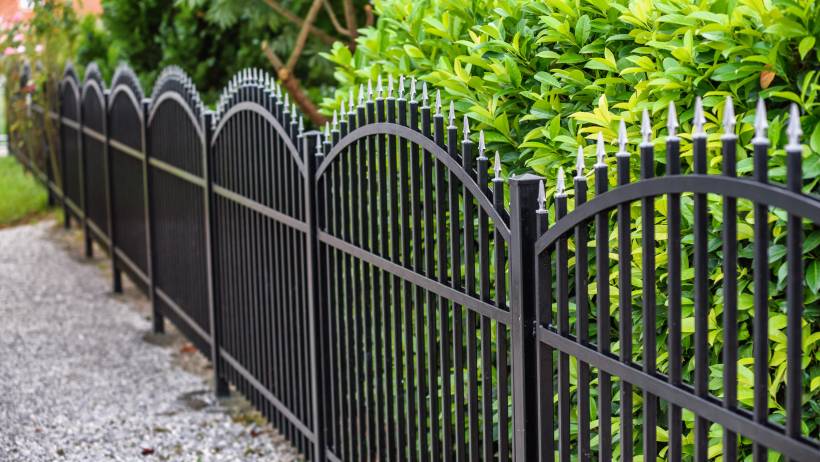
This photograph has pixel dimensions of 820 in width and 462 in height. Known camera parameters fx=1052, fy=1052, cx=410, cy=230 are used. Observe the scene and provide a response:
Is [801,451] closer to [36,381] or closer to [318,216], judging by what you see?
[318,216]

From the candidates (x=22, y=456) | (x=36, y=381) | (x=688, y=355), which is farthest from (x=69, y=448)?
(x=688, y=355)

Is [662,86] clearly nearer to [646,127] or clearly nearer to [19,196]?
[646,127]

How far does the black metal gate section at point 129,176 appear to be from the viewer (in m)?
7.82

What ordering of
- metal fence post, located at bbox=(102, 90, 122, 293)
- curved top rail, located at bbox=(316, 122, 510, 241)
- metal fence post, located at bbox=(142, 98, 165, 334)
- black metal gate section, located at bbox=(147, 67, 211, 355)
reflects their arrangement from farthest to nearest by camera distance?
metal fence post, located at bbox=(102, 90, 122, 293) < metal fence post, located at bbox=(142, 98, 165, 334) < black metal gate section, located at bbox=(147, 67, 211, 355) < curved top rail, located at bbox=(316, 122, 510, 241)

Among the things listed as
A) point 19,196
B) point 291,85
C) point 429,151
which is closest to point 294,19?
point 291,85

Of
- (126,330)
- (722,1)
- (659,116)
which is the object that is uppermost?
(722,1)

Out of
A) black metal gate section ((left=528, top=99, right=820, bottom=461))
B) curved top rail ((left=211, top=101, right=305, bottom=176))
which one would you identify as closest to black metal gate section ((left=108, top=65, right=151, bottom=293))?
curved top rail ((left=211, top=101, right=305, bottom=176))

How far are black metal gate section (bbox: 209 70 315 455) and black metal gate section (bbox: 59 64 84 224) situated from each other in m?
4.92

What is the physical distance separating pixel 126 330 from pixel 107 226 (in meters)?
1.95

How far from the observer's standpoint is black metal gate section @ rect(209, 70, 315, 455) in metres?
4.69

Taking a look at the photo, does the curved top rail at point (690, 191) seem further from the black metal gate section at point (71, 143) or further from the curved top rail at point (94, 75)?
the black metal gate section at point (71, 143)

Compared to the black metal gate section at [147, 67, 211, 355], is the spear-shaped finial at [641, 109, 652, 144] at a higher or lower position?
higher

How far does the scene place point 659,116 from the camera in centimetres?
277

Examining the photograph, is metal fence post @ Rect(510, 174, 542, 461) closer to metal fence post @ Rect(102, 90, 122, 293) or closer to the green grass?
metal fence post @ Rect(102, 90, 122, 293)
